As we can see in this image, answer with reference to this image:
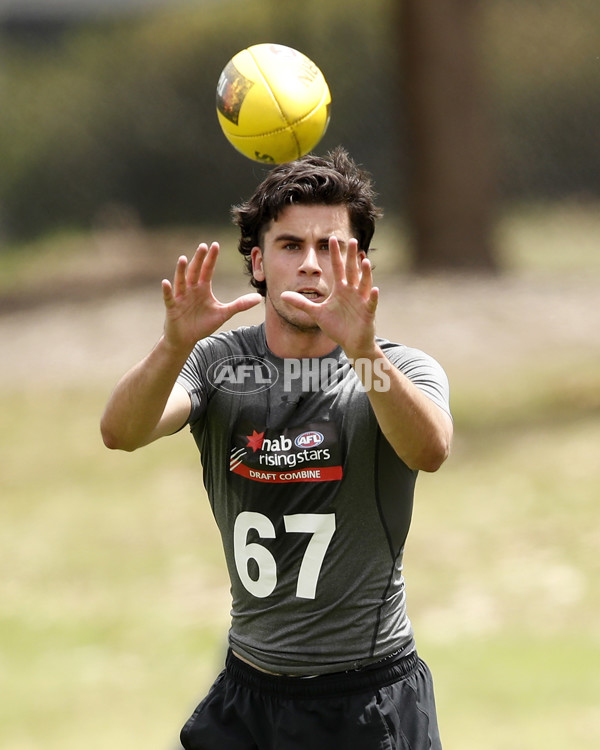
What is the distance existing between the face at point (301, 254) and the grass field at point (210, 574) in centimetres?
373

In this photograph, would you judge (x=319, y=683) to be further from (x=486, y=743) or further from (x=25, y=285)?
(x=25, y=285)

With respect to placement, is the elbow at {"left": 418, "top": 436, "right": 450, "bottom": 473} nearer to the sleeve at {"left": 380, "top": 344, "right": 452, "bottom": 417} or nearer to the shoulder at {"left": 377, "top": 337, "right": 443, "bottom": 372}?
the sleeve at {"left": 380, "top": 344, "right": 452, "bottom": 417}

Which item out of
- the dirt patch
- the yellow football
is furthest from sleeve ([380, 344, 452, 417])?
the dirt patch

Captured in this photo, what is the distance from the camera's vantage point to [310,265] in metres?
3.75

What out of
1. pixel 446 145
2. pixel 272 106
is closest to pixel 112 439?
pixel 272 106

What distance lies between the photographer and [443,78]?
1464cm

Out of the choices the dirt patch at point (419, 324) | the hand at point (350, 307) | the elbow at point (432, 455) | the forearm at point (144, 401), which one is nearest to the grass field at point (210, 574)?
the dirt patch at point (419, 324)

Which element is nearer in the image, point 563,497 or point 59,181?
point 563,497

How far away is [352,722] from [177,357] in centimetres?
125

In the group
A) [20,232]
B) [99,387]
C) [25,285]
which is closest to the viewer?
[99,387]

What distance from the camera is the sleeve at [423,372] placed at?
3.79 meters

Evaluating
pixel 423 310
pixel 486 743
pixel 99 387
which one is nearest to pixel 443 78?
pixel 423 310

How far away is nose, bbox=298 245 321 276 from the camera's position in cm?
375

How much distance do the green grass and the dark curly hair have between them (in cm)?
373
